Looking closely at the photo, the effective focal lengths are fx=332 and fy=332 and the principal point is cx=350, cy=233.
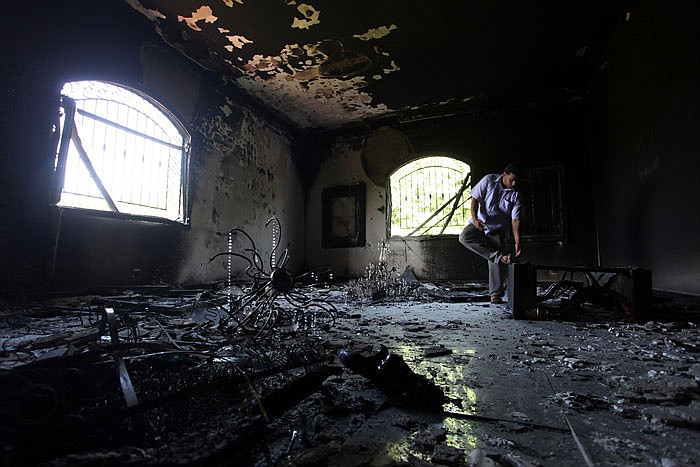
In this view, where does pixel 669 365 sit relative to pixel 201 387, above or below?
below

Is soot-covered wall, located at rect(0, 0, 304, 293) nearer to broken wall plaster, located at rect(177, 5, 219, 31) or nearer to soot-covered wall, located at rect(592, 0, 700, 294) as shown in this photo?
broken wall plaster, located at rect(177, 5, 219, 31)

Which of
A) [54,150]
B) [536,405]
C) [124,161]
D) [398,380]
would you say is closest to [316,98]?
[124,161]

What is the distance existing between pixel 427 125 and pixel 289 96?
2.90 meters

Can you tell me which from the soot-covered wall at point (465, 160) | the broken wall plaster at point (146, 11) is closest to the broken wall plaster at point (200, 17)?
the broken wall plaster at point (146, 11)

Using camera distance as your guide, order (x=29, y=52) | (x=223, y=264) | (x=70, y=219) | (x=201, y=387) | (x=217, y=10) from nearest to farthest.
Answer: (x=201, y=387) < (x=29, y=52) < (x=70, y=219) < (x=217, y=10) < (x=223, y=264)

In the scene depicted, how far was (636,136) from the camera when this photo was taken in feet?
12.3

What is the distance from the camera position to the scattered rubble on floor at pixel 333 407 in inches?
30.6

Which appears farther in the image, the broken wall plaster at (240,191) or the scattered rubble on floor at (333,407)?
the broken wall plaster at (240,191)

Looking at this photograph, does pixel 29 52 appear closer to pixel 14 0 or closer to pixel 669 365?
pixel 14 0

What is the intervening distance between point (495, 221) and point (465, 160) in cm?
293

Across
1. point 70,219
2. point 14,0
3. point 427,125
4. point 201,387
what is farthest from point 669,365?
point 427,125

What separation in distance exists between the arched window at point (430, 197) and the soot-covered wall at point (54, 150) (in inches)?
119

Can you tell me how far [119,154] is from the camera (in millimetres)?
4195

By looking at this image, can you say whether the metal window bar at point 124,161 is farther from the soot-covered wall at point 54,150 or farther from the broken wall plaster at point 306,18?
the broken wall plaster at point 306,18
